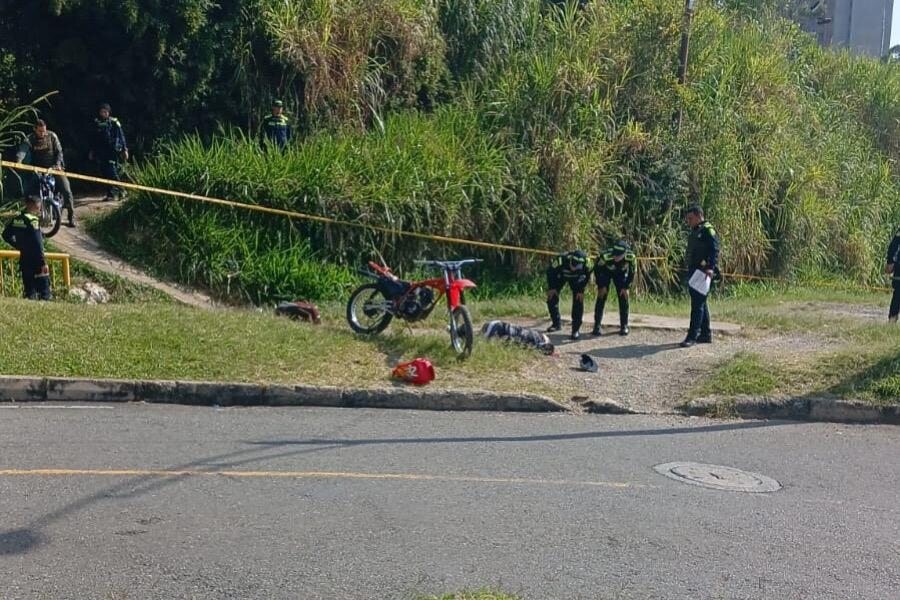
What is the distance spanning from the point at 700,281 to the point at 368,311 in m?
3.90

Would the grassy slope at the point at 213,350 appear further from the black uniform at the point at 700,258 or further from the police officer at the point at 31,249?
the black uniform at the point at 700,258

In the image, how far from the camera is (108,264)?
1400 centimetres

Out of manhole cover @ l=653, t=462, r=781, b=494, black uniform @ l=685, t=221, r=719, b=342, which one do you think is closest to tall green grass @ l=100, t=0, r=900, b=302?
black uniform @ l=685, t=221, r=719, b=342

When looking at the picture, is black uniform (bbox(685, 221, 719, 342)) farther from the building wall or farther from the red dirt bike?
the building wall

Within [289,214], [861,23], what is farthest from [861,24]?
[289,214]

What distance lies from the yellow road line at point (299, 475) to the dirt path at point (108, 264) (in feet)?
23.1

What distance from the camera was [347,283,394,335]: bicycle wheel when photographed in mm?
11586

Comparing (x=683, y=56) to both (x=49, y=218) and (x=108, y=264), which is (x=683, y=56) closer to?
(x=108, y=264)

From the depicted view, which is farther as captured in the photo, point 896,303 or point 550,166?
point 550,166

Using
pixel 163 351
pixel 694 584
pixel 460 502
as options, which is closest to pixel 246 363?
pixel 163 351

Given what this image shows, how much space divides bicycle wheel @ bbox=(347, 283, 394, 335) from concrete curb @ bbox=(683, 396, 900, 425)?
3716mm

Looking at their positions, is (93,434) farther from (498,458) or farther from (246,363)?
(498,458)

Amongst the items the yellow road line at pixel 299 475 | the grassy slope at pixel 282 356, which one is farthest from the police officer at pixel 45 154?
the yellow road line at pixel 299 475

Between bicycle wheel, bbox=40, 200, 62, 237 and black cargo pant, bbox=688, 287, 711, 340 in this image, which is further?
bicycle wheel, bbox=40, 200, 62, 237
